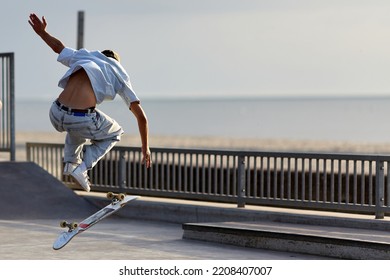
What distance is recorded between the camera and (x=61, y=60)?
10836 mm

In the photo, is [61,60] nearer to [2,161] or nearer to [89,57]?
[89,57]

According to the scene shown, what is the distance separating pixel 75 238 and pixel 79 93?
3644mm

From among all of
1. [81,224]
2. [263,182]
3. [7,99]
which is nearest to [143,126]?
[81,224]

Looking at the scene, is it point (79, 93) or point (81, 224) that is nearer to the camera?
point (79, 93)

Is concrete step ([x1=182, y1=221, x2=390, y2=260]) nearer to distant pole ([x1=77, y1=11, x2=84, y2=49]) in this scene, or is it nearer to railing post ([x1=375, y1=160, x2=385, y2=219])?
railing post ([x1=375, y1=160, x2=385, y2=219])

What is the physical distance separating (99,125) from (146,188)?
23.0 ft

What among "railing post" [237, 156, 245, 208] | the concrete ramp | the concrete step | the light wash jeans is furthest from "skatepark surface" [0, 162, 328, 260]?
the light wash jeans

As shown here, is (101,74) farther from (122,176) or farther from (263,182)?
(122,176)

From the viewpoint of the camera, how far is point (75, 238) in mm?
13938

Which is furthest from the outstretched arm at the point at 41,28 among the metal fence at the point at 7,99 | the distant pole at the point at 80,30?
the distant pole at the point at 80,30

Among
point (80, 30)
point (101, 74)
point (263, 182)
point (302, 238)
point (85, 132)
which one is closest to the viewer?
point (101, 74)

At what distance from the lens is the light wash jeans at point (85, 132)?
10680mm

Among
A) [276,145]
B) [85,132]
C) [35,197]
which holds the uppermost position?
[85,132]
